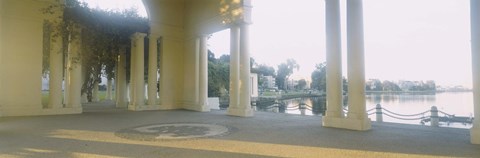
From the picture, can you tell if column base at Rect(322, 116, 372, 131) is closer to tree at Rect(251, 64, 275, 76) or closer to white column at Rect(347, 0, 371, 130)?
white column at Rect(347, 0, 371, 130)

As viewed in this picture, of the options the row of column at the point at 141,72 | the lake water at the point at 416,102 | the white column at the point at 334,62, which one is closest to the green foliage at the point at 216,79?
the lake water at the point at 416,102

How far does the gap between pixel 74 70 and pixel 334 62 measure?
13.2 meters

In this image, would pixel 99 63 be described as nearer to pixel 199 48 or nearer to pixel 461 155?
pixel 199 48

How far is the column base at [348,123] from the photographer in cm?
927

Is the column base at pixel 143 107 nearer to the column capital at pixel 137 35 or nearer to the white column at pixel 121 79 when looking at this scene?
the white column at pixel 121 79

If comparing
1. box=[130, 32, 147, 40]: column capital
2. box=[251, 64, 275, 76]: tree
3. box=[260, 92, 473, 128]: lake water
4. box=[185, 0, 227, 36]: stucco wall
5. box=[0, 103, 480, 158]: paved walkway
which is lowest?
box=[260, 92, 473, 128]: lake water

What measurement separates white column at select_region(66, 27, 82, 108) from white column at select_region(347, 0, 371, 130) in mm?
13611

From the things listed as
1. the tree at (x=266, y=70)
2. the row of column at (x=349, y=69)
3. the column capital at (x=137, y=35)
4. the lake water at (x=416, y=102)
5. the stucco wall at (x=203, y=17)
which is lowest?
the lake water at (x=416, y=102)

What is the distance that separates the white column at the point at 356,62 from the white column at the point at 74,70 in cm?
1361

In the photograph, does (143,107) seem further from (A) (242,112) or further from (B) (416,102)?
(B) (416,102)

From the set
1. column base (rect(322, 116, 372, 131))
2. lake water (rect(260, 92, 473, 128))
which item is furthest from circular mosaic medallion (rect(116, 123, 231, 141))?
lake water (rect(260, 92, 473, 128))

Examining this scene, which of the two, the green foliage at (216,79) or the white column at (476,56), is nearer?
the white column at (476,56)

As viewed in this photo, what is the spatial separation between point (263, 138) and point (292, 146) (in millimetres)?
1216

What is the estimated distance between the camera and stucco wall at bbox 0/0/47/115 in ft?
45.9
